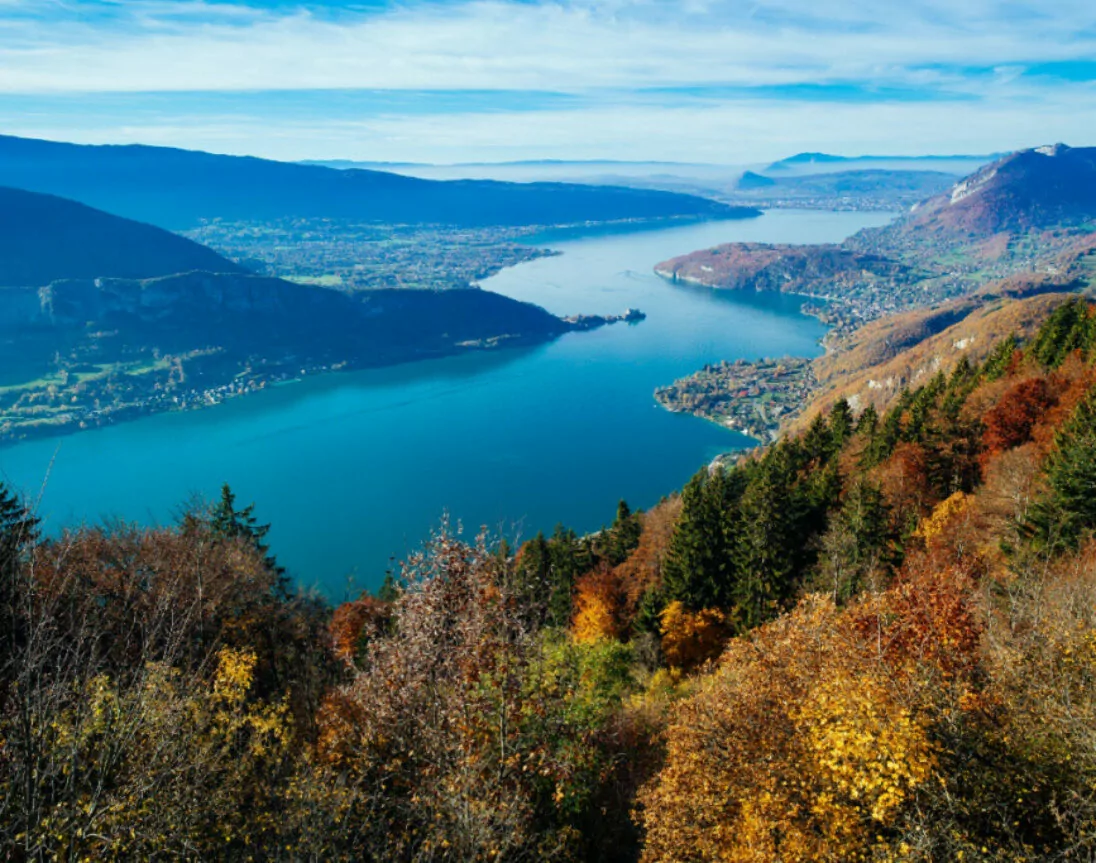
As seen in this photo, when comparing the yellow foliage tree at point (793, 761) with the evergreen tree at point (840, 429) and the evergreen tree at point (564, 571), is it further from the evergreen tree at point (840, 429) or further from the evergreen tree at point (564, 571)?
the evergreen tree at point (840, 429)

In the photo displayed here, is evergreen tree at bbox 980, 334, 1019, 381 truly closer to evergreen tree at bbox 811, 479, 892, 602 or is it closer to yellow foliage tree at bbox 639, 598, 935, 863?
evergreen tree at bbox 811, 479, 892, 602

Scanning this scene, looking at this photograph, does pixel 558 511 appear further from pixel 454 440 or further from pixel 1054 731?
pixel 1054 731

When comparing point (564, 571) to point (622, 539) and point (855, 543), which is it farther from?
point (855, 543)

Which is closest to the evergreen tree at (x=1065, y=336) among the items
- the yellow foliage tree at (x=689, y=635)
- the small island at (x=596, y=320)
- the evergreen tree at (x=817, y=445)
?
the evergreen tree at (x=817, y=445)

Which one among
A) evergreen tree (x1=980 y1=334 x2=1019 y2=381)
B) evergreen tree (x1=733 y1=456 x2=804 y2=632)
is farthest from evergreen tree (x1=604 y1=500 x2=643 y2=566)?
evergreen tree (x1=980 y1=334 x2=1019 y2=381)

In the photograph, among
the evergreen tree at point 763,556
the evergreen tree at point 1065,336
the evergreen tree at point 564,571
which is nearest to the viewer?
the evergreen tree at point 763,556
